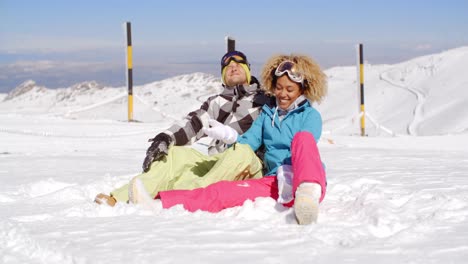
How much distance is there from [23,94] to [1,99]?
432 centimetres

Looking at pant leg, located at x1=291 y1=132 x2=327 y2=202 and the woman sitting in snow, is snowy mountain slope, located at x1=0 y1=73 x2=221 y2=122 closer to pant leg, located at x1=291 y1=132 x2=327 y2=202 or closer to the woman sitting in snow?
the woman sitting in snow

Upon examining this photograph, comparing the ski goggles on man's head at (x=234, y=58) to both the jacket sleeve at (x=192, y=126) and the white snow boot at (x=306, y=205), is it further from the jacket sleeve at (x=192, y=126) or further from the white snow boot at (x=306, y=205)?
the white snow boot at (x=306, y=205)

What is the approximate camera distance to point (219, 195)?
129 inches

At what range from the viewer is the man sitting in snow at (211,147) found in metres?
3.53

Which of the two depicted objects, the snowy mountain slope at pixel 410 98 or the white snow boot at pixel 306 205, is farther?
the snowy mountain slope at pixel 410 98

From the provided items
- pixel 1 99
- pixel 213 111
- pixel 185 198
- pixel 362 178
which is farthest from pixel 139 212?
pixel 1 99

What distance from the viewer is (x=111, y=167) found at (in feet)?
18.5

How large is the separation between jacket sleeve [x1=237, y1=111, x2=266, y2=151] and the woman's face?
18cm

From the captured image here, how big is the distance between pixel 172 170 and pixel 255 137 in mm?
580

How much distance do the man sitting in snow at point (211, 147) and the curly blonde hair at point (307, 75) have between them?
29 cm

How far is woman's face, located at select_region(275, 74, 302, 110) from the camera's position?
11.8 ft

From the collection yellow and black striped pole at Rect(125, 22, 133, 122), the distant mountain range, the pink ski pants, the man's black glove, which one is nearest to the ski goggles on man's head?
the man's black glove

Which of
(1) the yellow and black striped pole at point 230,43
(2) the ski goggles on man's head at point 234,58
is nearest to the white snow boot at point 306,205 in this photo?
(2) the ski goggles on man's head at point 234,58

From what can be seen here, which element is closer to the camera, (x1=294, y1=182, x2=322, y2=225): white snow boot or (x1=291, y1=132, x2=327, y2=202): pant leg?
(x1=294, y1=182, x2=322, y2=225): white snow boot
